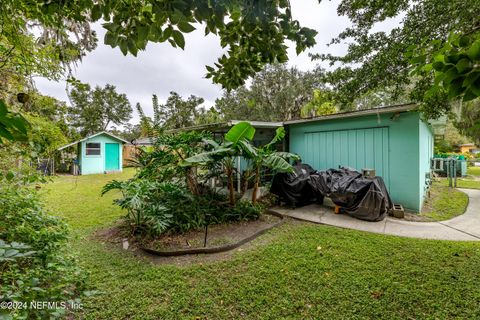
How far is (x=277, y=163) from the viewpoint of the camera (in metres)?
4.96

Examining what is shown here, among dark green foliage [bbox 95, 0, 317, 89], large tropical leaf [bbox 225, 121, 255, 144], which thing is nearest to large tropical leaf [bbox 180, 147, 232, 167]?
large tropical leaf [bbox 225, 121, 255, 144]

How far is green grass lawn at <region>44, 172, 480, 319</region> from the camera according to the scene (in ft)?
7.49

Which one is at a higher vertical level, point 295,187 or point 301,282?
point 295,187

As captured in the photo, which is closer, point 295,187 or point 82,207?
point 295,187

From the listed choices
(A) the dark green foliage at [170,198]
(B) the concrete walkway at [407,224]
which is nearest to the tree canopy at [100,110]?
(A) the dark green foliage at [170,198]

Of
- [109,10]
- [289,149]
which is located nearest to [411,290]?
[109,10]

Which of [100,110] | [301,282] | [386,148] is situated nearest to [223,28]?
[301,282]

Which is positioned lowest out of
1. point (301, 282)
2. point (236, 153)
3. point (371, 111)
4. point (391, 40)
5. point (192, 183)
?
point (301, 282)

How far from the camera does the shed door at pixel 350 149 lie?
5.86 m

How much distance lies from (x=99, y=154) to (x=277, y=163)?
49.6 feet

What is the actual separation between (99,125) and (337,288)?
2973cm

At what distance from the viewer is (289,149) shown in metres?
8.02

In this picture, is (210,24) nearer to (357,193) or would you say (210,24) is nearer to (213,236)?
(213,236)

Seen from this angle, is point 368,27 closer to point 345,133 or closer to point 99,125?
point 345,133
